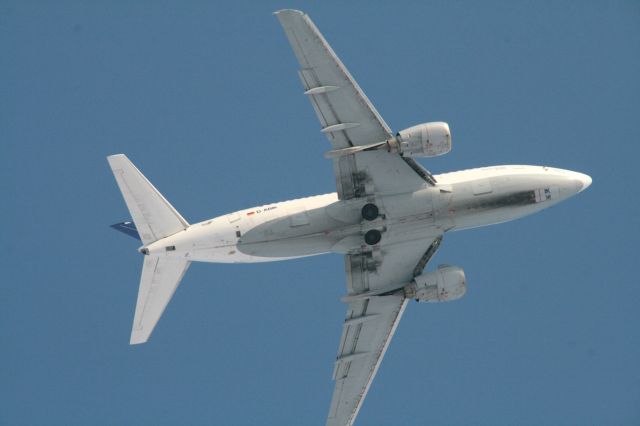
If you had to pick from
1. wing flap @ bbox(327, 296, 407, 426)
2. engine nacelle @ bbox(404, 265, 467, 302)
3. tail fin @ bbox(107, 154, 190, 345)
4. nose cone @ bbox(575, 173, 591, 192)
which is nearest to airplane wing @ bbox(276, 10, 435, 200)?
engine nacelle @ bbox(404, 265, 467, 302)

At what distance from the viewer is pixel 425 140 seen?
50.2 m

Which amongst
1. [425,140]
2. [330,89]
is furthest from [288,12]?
[425,140]

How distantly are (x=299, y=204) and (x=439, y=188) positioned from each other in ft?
25.5

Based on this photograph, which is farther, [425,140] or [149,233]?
[149,233]

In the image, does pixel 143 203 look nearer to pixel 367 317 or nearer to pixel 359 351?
pixel 367 317

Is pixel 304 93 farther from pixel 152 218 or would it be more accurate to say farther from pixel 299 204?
pixel 152 218

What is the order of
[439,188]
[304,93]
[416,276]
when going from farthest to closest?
[416,276], [439,188], [304,93]

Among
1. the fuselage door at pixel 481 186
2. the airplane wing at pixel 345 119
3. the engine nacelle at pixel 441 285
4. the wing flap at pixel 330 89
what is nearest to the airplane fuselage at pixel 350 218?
the fuselage door at pixel 481 186

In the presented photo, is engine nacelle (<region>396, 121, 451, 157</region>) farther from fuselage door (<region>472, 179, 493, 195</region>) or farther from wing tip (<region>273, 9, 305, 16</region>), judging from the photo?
wing tip (<region>273, 9, 305, 16</region>)

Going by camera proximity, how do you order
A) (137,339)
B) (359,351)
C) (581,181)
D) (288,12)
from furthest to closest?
(359,351) < (581,181) < (137,339) < (288,12)

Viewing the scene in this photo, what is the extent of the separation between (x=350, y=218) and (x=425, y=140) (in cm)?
606

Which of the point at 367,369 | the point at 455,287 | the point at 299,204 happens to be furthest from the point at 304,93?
the point at 367,369

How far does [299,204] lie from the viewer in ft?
172

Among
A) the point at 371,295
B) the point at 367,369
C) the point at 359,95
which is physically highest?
the point at 359,95
